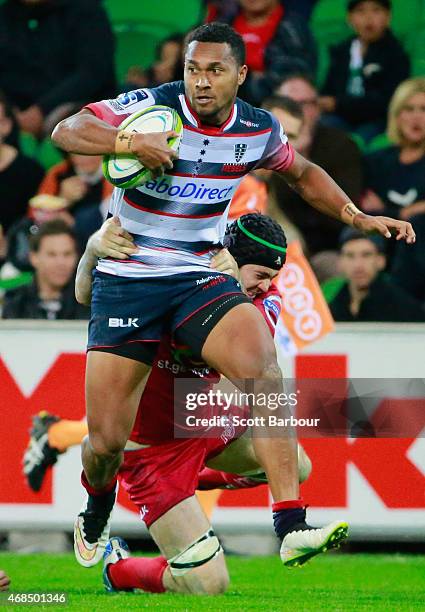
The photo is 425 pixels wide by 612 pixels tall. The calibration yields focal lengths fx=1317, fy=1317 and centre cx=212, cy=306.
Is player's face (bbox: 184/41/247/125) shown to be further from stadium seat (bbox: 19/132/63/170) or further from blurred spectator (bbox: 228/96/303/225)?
stadium seat (bbox: 19/132/63/170)

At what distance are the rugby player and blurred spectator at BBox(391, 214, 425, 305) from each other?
3.98 metres

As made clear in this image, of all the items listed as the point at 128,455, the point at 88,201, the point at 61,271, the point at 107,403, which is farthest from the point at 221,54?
the point at 88,201

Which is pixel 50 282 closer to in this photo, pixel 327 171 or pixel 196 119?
A: pixel 327 171

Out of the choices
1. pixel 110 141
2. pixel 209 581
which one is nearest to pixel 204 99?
pixel 110 141

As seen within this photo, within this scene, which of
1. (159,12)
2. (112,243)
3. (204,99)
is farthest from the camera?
(159,12)

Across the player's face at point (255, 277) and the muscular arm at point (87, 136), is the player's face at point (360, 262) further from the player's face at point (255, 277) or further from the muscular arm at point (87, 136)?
the muscular arm at point (87, 136)

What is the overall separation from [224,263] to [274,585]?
201cm

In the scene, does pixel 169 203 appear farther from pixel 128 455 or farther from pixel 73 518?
pixel 73 518

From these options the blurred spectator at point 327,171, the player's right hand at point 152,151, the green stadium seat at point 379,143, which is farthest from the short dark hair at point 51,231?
the player's right hand at point 152,151

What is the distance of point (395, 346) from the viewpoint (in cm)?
898

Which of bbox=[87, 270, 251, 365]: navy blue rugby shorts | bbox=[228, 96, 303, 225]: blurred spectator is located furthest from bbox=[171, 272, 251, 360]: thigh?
bbox=[228, 96, 303, 225]: blurred spectator

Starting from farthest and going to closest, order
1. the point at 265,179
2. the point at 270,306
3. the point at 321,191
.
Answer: the point at 265,179, the point at 270,306, the point at 321,191

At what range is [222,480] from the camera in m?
7.48

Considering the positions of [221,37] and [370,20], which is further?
[370,20]
